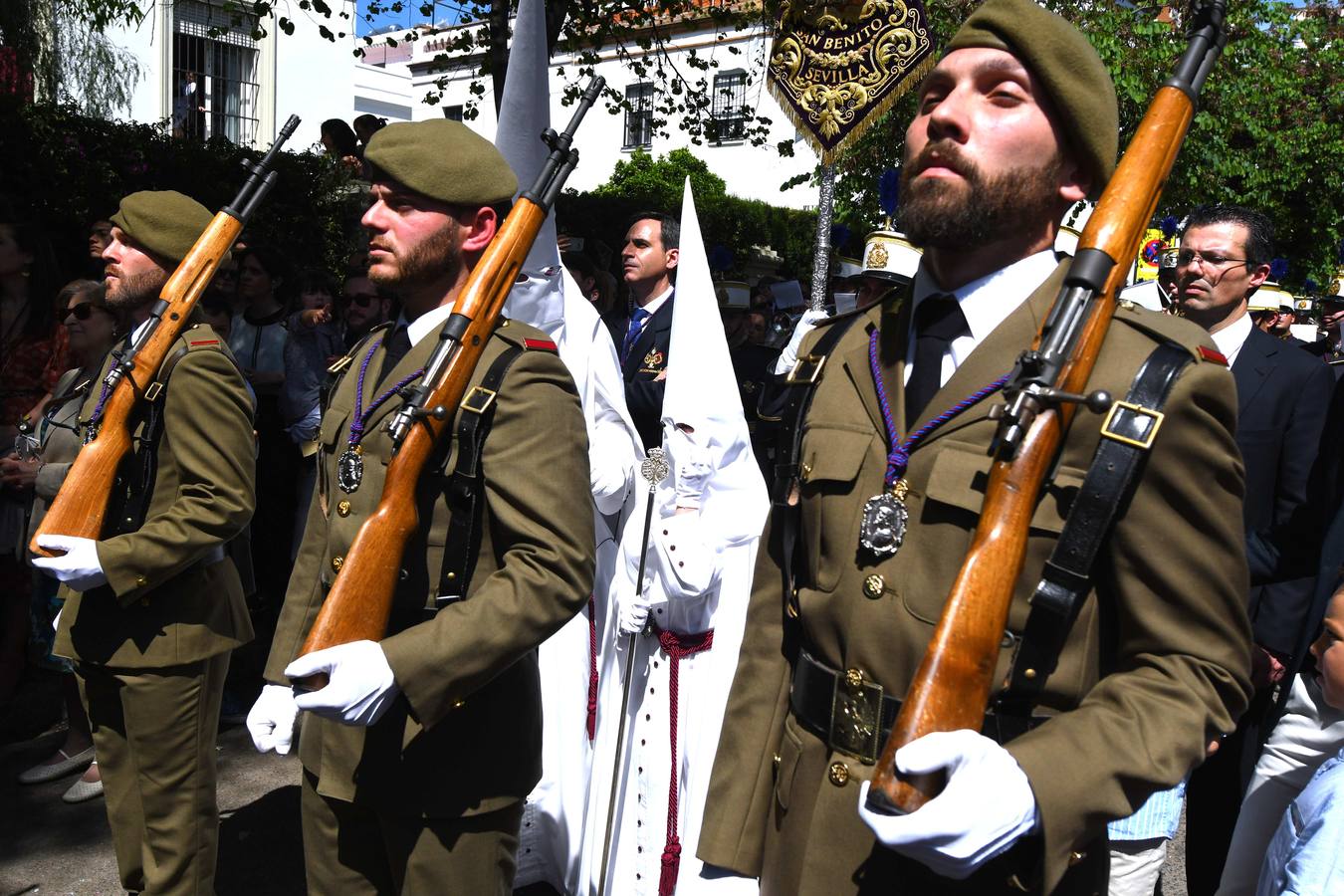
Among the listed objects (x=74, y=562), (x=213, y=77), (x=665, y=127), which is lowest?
(x=74, y=562)

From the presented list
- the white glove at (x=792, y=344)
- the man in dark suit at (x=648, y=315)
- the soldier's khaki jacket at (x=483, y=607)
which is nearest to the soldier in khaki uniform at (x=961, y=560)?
the soldier's khaki jacket at (x=483, y=607)

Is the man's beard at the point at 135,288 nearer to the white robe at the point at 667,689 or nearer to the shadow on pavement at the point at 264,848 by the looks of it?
the white robe at the point at 667,689

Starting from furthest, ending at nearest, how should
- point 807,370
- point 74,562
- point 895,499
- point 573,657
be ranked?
point 573,657 → point 74,562 → point 807,370 → point 895,499

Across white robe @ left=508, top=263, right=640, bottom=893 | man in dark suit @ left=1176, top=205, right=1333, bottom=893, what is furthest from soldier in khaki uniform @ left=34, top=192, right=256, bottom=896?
man in dark suit @ left=1176, top=205, right=1333, bottom=893

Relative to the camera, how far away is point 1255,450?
3.47 metres

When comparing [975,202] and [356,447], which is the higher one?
[975,202]

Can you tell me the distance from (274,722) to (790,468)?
158 centimetres

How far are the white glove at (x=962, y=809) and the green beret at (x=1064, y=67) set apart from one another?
3.12 ft

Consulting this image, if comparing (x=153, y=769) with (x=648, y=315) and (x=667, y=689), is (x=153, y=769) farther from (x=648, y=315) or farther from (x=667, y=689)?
(x=648, y=315)

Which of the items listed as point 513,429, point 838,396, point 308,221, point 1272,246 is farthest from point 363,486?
point 308,221

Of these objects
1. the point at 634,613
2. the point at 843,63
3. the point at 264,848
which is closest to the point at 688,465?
the point at 634,613

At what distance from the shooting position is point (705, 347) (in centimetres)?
356

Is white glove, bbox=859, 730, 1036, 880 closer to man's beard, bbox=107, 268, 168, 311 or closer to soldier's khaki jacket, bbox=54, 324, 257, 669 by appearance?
soldier's khaki jacket, bbox=54, 324, 257, 669

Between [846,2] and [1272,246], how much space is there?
2748 mm
